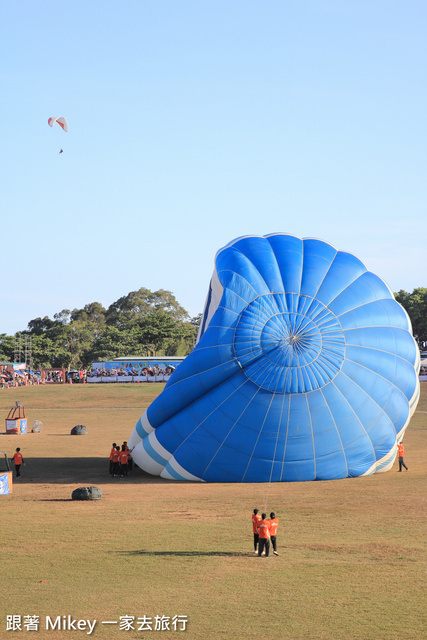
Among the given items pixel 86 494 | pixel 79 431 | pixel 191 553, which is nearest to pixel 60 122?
pixel 79 431

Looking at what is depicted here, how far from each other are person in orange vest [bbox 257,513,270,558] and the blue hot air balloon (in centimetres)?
895

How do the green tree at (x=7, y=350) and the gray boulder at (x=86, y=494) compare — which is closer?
the gray boulder at (x=86, y=494)

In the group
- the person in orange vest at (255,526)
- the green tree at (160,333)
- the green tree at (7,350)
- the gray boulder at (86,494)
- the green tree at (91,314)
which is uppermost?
the green tree at (91,314)

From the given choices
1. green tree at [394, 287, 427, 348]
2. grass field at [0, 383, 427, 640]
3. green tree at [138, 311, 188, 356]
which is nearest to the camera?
grass field at [0, 383, 427, 640]

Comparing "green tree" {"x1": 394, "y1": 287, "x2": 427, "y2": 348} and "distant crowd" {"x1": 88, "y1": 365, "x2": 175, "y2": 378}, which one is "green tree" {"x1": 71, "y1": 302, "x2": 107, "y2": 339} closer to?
"distant crowd" {"x1": 88, "y1": 365, "x2": 175, "y2": 378}

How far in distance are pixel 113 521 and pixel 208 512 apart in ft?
9.42

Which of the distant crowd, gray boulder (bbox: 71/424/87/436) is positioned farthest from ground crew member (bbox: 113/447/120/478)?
the distant crowd

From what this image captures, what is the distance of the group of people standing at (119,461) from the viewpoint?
27.0 m

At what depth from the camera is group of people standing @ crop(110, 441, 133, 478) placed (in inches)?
1064

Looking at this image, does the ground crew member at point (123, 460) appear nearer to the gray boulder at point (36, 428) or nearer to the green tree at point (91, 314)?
the gray boulder at point (36, 428)

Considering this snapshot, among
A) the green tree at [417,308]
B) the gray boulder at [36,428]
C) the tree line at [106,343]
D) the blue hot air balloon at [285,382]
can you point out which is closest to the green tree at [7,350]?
the tree line at [106,343]

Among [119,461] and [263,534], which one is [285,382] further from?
[263,534]

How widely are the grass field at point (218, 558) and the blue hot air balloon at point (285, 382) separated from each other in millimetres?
946

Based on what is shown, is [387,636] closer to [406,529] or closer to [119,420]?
[406,529]
